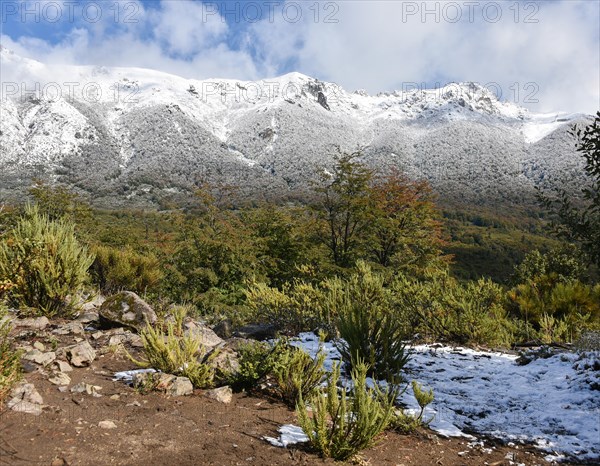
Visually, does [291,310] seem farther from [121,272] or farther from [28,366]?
[28,366]

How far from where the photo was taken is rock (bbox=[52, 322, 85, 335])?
487 centimetres

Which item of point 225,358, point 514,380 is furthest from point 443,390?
point 225,358

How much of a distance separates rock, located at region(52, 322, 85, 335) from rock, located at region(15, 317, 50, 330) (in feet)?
0.59

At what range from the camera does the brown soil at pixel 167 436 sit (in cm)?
261

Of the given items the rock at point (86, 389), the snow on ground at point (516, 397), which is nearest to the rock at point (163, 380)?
the rock at point (86, 389)

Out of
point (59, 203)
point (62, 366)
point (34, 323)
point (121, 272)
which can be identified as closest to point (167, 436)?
point (62, 366)

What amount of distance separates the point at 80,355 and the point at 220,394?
1512mm

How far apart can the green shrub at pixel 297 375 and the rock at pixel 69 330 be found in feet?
8.36

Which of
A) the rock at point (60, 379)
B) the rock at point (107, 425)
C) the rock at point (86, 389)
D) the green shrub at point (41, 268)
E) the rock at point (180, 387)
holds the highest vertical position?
the green shrub at point (41, 268)

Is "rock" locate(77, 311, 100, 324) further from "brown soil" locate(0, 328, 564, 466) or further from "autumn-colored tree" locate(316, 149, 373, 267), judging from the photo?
"autumn-colored tree" locate(316, 149, 373, 267)

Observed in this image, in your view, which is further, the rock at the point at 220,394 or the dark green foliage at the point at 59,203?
the dark green foliage at the point at 59,203

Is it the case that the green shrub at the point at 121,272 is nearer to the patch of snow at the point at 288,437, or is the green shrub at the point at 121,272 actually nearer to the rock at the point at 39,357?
the rock at the point at 39,357

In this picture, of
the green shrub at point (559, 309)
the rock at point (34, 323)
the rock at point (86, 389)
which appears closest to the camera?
the rock at point (86, 389)

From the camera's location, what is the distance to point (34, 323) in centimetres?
494
